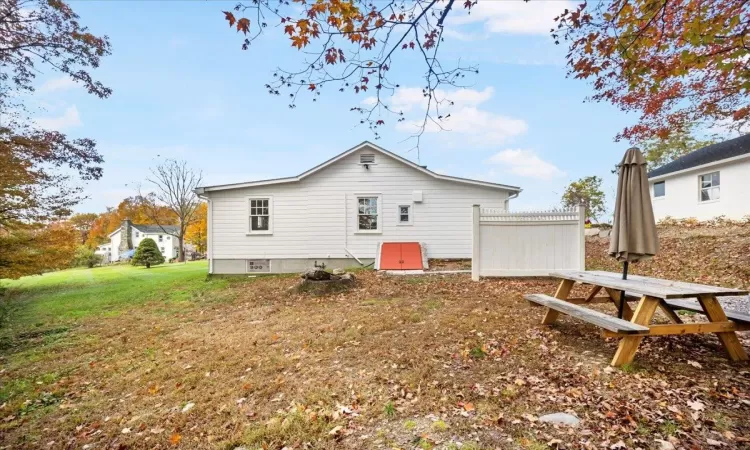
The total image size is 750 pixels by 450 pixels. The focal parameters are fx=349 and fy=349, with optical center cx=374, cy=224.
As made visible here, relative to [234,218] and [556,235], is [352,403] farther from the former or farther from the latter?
[234,218]

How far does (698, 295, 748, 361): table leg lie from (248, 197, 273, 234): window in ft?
39.7

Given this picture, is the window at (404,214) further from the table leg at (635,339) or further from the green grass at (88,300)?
the table leg at (635,339)

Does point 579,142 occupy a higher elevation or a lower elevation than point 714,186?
higher

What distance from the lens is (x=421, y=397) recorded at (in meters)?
2.95

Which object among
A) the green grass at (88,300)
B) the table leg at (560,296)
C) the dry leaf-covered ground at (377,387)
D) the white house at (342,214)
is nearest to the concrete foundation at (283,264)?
the white house at (342,214)

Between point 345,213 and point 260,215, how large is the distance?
3.21 m

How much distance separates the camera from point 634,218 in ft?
12.7

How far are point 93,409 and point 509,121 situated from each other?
13679 millimetres

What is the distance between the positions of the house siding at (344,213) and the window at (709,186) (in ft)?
33.2

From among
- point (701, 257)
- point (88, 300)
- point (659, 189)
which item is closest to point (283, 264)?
point (88, 300)

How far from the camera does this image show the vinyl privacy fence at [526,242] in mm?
8656

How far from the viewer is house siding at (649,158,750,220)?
1384cm

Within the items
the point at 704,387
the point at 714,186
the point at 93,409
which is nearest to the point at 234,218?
the point at 93,409

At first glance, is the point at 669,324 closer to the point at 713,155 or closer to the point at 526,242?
the point at 526,242
